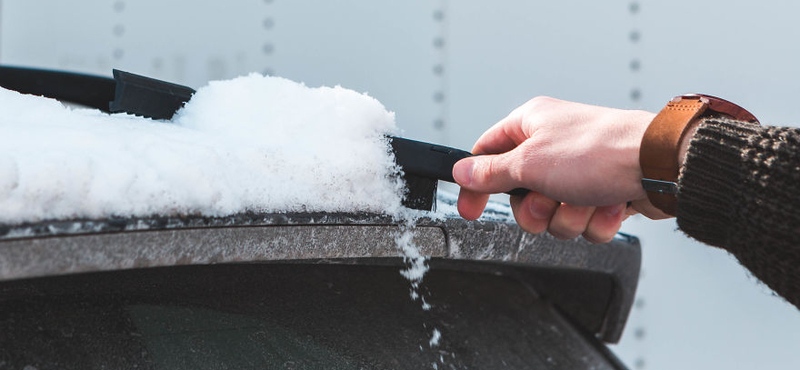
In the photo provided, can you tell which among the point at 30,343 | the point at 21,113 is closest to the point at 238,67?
the point at 21,113

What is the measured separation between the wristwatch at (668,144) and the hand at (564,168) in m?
0.02

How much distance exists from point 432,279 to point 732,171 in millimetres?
456

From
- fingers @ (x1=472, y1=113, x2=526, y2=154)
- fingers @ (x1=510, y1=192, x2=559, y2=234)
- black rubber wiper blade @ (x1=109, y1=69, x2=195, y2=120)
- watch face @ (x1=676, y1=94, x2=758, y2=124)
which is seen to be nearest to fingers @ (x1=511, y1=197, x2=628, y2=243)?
fingers @ (x1=510, y1=192, x2=559, y2=234)

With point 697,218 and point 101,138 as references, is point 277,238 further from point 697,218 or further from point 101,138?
point 697,218

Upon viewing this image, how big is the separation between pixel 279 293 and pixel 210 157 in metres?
0.23

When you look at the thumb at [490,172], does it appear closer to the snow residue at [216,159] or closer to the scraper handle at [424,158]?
the scraper handle at [424,158]

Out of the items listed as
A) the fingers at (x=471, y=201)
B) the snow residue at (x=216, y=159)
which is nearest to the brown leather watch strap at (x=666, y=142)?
the fingers at (x=471, y=201)

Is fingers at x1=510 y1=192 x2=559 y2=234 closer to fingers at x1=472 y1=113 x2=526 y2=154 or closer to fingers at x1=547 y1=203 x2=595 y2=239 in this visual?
fingers at x1=547 y1=203 x2=595 y2=239

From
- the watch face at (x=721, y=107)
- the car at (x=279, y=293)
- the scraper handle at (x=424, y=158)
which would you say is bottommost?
the car at (x=279, y=293)

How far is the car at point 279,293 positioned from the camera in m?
0.59

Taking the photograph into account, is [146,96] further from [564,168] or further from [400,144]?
[564,168]

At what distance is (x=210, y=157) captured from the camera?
68cm

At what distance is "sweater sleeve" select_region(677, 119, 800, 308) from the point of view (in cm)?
83

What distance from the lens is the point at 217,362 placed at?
0.71 m
